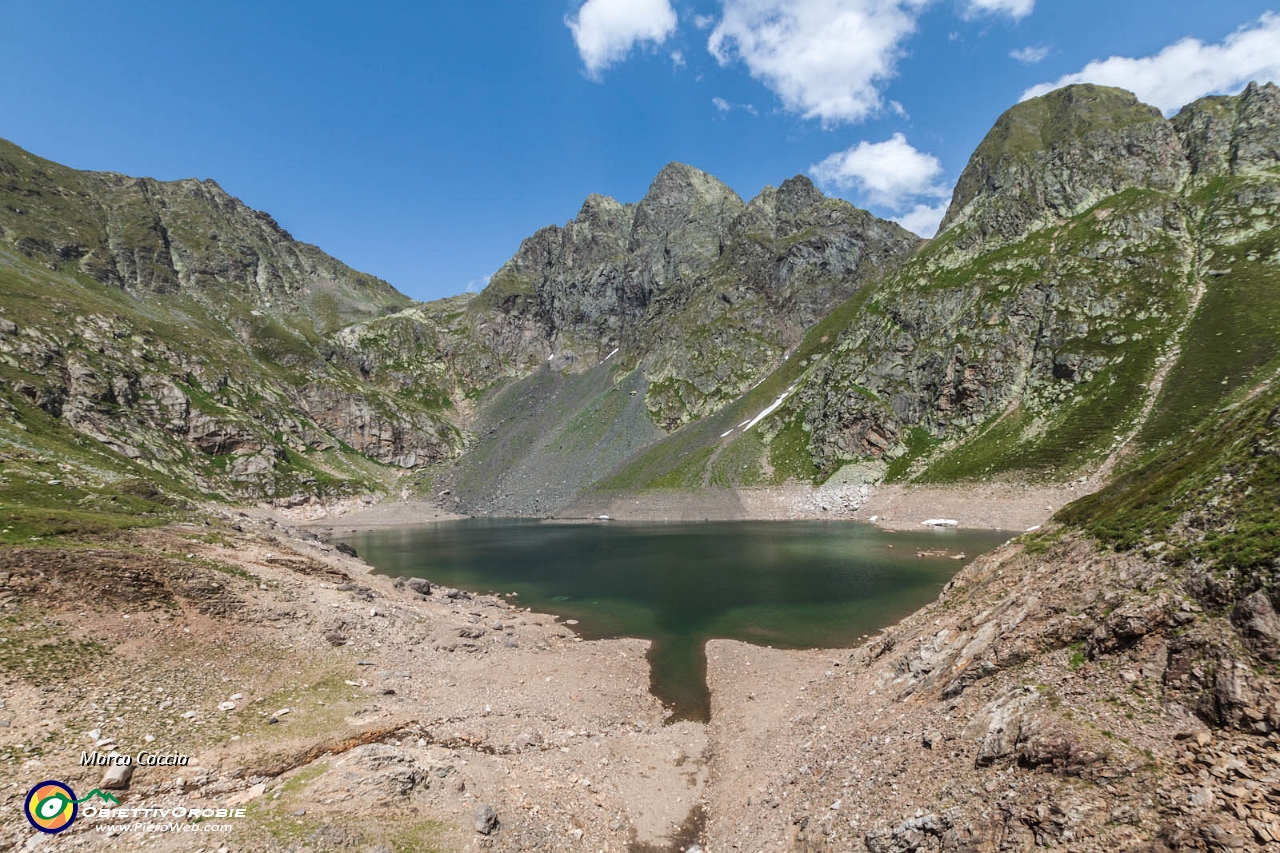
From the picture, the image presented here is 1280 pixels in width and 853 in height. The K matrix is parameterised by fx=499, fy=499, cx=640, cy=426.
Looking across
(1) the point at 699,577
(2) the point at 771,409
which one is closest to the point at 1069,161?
(2) the point at 771,409

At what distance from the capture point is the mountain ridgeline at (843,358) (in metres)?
89.5

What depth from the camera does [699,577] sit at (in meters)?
53.4

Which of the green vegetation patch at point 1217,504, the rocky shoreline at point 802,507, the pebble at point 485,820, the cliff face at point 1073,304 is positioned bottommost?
the rocky shoreline at point 802,507

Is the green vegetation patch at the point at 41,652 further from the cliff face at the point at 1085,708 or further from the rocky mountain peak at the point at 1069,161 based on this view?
the rocky mountain peak at the point at 1069,161

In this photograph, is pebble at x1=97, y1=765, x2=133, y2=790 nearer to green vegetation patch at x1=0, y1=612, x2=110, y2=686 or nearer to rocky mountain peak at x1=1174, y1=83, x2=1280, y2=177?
green vegetation patch at x1=0, y1=612, x2=110, y2=686

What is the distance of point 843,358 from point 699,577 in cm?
10361

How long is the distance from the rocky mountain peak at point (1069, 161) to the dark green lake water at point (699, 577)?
10383 centimetres

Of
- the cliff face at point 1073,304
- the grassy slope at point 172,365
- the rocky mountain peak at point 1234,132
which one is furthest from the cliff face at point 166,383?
the rocky mountain peak at point 1234,132

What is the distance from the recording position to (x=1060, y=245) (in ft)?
384

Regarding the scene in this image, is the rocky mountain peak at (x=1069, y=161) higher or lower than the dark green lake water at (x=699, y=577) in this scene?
higher

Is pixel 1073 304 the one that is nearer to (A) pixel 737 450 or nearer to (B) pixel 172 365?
(A) pixel 737 450

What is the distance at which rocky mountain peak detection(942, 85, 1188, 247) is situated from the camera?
124m

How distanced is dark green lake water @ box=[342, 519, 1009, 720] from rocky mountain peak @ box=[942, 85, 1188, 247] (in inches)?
4088

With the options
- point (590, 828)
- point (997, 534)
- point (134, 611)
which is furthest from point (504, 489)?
point (590, 828)
